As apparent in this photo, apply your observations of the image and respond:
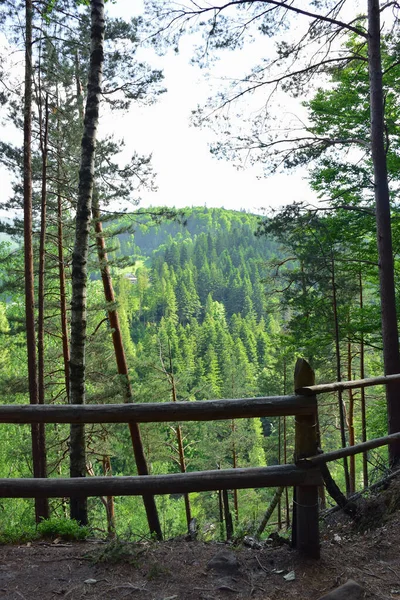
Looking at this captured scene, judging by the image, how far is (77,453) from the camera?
19.3 feet

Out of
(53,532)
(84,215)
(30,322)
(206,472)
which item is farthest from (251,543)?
(30,322)

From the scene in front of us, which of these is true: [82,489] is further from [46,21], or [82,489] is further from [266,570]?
[46,21]

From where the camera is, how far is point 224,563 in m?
3.41

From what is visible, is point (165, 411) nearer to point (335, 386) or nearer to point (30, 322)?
point (335, 386)

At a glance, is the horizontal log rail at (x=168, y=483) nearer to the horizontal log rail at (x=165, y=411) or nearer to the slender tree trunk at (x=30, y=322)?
the horizontal log rail at (x=165, y=411)

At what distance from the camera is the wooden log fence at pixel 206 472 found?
11.0 ft

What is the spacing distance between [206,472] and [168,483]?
30cm

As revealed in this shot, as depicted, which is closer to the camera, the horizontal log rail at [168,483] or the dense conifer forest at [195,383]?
the horizontal log rail at [168,483]

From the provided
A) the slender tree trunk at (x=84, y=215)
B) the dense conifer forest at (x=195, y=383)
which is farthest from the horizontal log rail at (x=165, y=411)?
the slender tree trunk at (x=84, y=215)

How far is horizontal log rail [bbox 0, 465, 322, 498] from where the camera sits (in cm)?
336

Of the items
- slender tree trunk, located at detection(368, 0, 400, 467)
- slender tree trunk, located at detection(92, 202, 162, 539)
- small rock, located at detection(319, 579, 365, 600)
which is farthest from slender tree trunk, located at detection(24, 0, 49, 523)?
small rock, located at detection(319, 579, 365, 600)

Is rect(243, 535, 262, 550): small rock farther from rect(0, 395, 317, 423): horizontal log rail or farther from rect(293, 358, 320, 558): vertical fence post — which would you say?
rect(0, 395, 317, 423): horizontal log rail

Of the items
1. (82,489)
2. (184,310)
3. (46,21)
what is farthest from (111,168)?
(184,310)

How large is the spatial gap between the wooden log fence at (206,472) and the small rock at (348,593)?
1.74 feet
